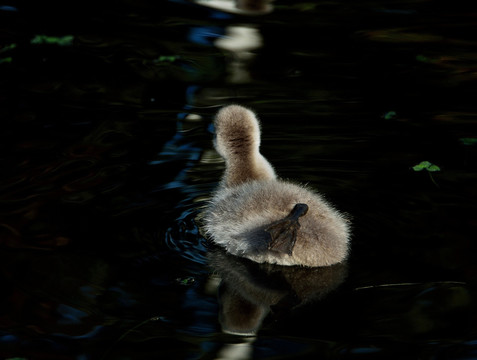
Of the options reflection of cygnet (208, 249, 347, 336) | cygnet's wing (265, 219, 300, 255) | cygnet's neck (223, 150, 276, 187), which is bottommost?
reflection of cygnet (208, 249, 347, 336)

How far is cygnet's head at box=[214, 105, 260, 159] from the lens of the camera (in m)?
5.29

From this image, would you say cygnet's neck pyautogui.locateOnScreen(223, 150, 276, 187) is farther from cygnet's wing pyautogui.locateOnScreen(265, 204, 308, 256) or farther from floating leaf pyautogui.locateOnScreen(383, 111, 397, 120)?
floating leaf pyautogui.locateOnScreen(383, 111, 397, 120)

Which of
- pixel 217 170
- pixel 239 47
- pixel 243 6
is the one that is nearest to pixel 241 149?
pixel 217 170

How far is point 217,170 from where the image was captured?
590 cm

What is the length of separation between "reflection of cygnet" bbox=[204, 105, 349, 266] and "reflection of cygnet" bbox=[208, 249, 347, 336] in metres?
0.06

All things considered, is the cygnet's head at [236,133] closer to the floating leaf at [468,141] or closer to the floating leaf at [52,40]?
the floating leaf at [468,141]

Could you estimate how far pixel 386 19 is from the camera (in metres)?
8.88

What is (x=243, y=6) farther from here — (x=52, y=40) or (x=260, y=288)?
(x=260, y=288)

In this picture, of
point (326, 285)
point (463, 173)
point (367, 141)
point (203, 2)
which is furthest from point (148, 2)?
point (326, 285)

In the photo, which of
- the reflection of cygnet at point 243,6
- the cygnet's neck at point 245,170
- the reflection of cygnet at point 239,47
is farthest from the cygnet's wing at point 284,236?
the reflection of cygnet at point 243,6

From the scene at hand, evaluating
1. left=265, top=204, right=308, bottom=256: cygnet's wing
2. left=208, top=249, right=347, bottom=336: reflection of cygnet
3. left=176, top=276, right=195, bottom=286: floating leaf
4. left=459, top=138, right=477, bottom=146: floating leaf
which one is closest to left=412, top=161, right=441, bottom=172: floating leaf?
left=459, top=138, right=477, bottom=146: floating leaf

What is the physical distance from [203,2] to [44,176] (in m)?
4.50

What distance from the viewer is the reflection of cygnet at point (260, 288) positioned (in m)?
3.93

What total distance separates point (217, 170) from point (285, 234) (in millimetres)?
1812
